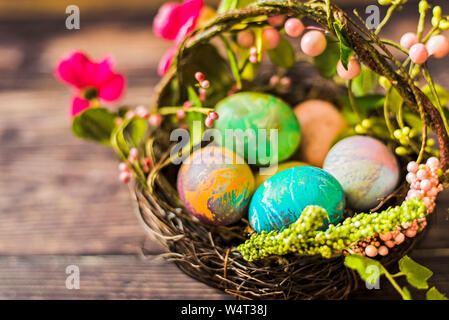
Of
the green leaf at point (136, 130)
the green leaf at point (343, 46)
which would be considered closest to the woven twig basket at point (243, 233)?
the green leaf at point (343, 46)

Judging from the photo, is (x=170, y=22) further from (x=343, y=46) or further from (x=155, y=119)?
(x=343, y=46)

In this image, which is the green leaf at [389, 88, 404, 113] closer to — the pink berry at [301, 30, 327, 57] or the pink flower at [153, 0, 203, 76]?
the pink berry at [301, 30, 327, 57]

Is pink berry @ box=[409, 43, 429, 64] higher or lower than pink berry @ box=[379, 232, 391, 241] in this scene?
higher


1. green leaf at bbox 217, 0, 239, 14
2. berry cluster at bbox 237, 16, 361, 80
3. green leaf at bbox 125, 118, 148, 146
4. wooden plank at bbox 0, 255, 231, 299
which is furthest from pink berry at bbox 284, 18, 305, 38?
wooden plank at bbox 0, 255, 231, 299

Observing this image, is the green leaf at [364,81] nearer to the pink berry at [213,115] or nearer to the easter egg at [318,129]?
the easter egg at [318,129]

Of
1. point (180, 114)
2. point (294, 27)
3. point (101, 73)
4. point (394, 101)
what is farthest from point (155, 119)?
point (394, 101)
